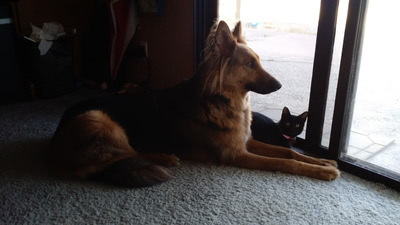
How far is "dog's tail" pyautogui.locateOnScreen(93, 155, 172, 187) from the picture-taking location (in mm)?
1752

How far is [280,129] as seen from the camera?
7.52 ft

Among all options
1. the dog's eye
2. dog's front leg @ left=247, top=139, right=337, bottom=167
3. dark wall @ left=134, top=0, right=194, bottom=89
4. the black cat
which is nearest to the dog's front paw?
dog's front leg @ left=247, top=139, right=337, bottom=167

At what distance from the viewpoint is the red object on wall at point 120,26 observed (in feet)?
10.5

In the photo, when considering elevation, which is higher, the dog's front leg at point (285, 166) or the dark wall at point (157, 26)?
A: the dark wall at point (157, 26)

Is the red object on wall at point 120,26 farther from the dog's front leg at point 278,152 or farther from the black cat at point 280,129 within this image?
the dog's front leg at point 278,152

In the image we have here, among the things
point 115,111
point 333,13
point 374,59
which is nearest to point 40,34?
point 115,111

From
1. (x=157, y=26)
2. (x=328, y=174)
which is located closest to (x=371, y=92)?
(x=328, y=174)

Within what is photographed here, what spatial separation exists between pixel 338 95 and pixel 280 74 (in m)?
1.52

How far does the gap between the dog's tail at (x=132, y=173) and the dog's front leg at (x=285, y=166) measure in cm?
52

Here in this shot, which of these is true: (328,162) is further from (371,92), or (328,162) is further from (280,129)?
(371,92)

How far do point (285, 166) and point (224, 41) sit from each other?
818 millimetres

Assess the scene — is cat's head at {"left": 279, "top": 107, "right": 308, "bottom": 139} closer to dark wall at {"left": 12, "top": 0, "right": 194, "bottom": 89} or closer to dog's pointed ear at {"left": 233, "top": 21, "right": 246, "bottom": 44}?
dog's pointed ear at {"left": 233, "top": 21, "right": 246, "bottom": 44}

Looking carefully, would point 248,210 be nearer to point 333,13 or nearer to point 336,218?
point 336,218

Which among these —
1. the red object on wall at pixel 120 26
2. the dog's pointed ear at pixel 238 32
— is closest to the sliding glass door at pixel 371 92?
the dog's pointed ear at pixel 238 32
